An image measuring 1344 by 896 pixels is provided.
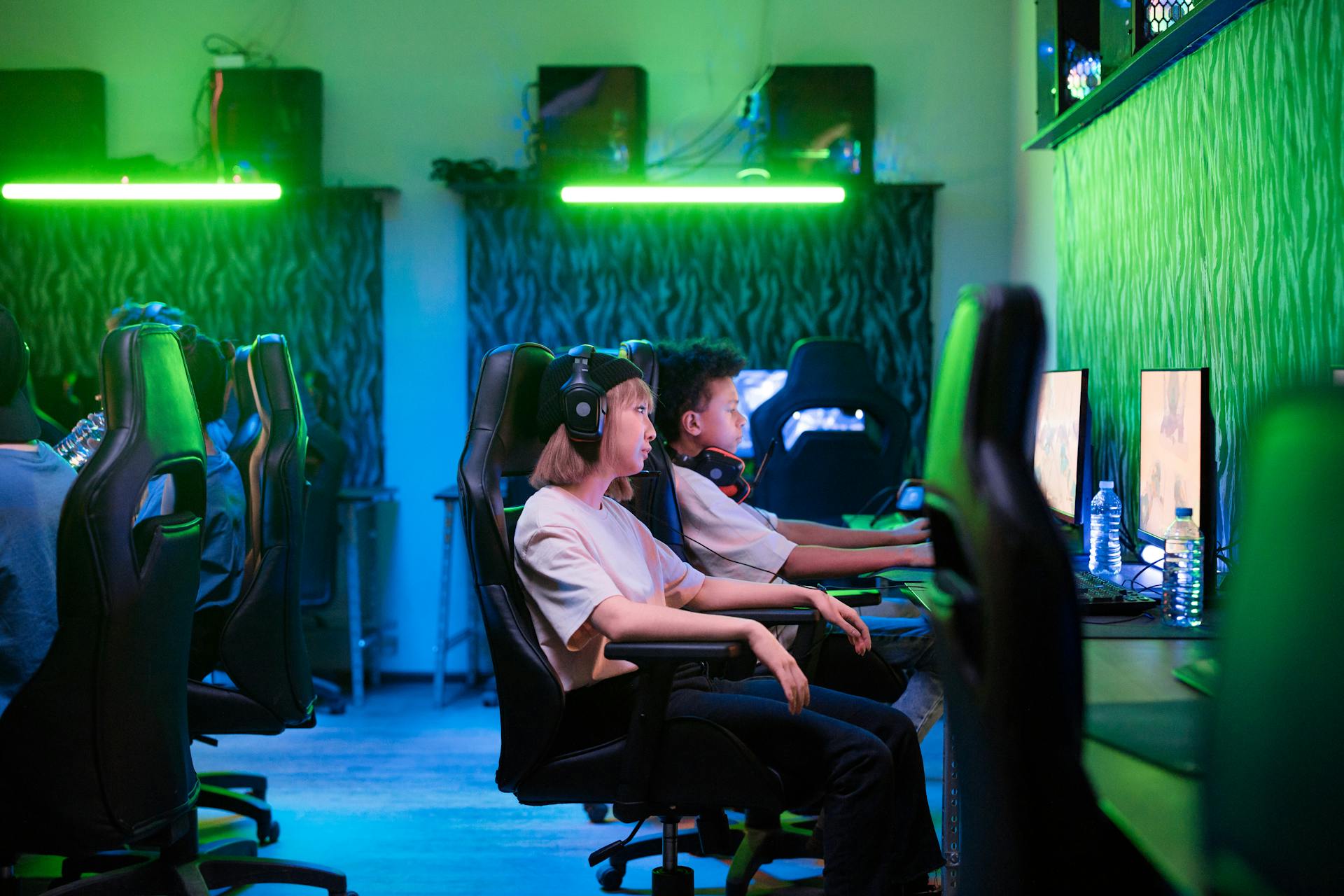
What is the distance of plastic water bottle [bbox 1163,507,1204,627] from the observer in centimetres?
209

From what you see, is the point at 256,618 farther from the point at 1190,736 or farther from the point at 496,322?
the point at 496,322

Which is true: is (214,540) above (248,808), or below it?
above

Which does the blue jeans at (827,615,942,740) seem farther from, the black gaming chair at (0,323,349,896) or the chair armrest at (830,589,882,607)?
the black gaming chair at (0,323,349,896)

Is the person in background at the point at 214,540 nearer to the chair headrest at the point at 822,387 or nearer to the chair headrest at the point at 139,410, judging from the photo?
the chair headrest at the point at 139,410

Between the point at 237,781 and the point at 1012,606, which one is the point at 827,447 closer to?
the point at 237,781

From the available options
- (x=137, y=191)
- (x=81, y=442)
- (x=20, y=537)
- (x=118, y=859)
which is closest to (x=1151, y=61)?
(x=20, y=537)

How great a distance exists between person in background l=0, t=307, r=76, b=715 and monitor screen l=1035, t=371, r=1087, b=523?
2.13 metres

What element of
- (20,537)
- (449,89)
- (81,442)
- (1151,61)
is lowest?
(20,537)

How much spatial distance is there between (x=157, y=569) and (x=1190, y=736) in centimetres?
155

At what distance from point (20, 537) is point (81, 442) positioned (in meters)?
1.21

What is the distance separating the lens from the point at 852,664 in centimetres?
260

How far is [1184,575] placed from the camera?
2.12 metres

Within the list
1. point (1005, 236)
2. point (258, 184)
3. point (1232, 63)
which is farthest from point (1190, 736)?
point (258, 184)

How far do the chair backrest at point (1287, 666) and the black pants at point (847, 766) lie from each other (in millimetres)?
1232
